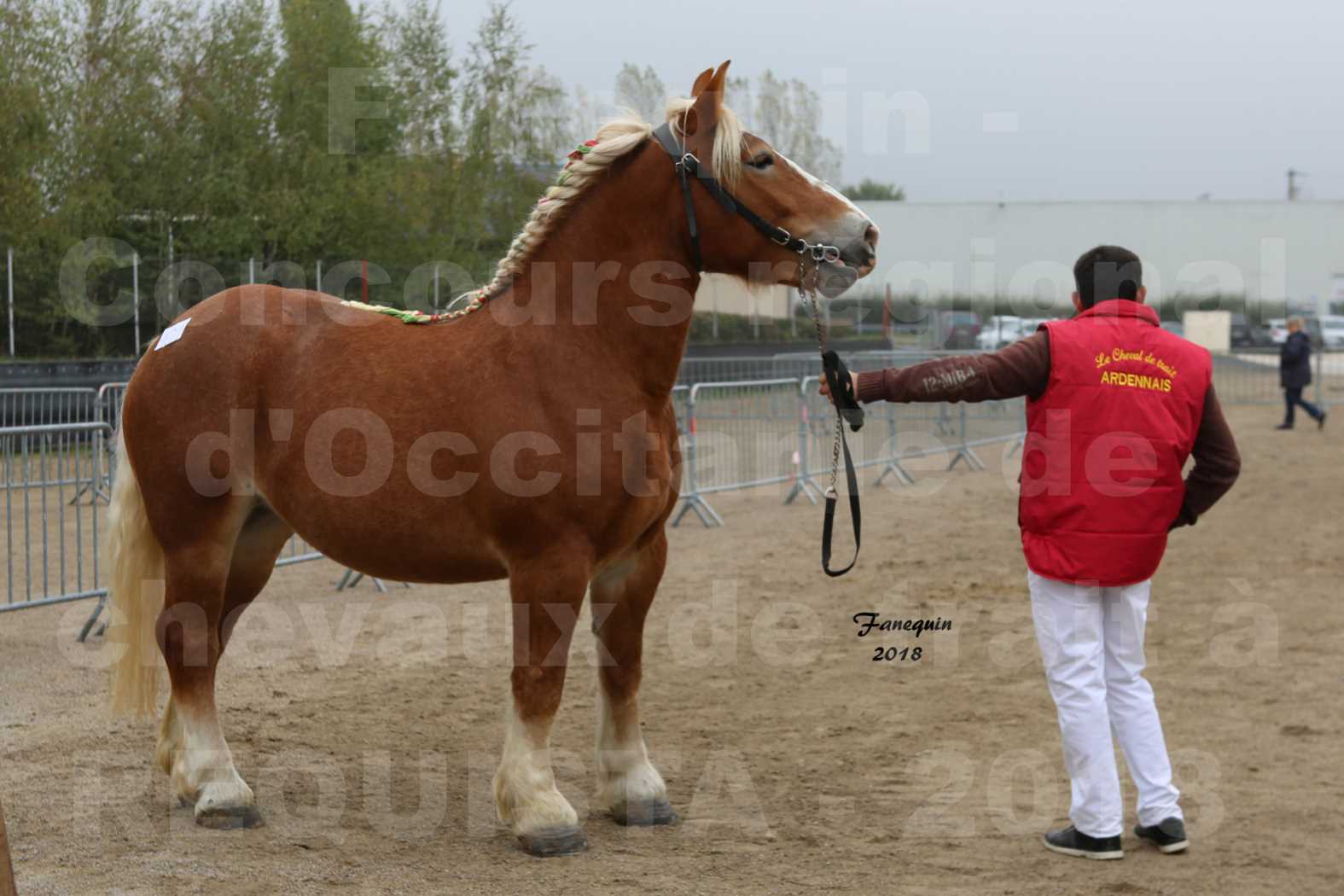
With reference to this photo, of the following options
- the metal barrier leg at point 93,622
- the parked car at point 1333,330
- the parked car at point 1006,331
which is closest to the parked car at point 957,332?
the parked car at point 1006,331

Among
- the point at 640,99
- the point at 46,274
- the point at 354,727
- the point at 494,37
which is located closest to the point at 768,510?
the point at 354,727

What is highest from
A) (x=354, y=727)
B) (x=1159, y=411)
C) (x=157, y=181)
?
(x=157, y=181)

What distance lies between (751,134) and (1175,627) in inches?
183

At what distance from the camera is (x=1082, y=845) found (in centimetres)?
406

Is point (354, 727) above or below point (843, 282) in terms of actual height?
below

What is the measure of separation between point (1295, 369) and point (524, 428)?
63.8 ft

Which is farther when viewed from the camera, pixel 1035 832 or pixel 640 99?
pixel 640 99

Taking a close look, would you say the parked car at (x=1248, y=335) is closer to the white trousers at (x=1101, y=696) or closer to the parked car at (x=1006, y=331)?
the parked car at (x=1006, y=331)

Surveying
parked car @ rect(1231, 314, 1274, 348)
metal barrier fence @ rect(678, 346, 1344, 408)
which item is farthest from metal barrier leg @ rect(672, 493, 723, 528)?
parked car @ rect(1231, 314, 1274, 348)

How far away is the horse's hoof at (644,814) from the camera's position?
4305 millimetres

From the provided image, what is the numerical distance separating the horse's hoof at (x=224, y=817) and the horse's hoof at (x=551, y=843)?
980 mm

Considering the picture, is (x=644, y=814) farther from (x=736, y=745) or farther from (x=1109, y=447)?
(x=1109, y=447)

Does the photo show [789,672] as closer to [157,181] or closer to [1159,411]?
→ [1159,411]

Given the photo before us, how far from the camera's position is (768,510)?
12312 millimetres
